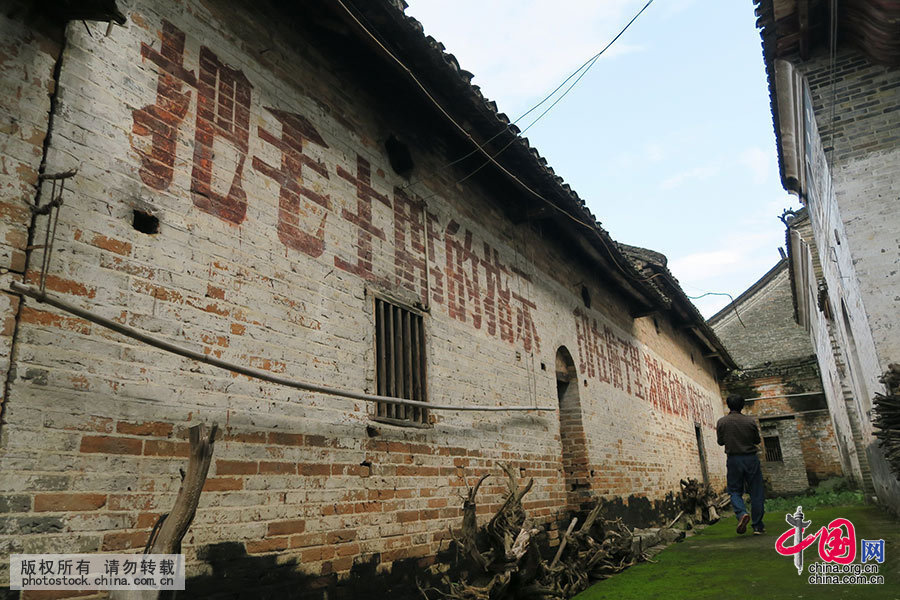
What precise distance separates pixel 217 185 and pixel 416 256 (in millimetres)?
2093

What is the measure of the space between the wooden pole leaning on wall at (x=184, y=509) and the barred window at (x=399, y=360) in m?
1.88

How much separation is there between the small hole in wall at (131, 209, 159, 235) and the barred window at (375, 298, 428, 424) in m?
1.87

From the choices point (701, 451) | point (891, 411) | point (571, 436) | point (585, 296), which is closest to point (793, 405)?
point (701, 451)

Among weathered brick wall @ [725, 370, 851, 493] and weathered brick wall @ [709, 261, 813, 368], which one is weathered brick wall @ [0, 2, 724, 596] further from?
weathered brick wall @ [709, 261, 813, 368]

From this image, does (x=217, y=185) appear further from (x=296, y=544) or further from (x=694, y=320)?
(x=694, y=320)

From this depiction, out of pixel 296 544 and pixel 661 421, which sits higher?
pixel 661 421

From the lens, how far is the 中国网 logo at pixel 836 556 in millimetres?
4172

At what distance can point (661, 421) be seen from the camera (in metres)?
11.6

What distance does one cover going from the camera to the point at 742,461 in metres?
7.04

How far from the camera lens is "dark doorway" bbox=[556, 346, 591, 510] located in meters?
7.52

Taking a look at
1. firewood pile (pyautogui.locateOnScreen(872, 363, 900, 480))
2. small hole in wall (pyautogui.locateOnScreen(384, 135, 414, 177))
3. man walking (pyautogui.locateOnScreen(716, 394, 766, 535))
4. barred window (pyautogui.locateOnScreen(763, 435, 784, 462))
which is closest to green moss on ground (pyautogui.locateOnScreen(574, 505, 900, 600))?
man walking (pyautogui.locateOnScreen(716, 394, 766, 535))

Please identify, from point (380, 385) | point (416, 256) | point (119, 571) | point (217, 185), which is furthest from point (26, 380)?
point (416, 256)

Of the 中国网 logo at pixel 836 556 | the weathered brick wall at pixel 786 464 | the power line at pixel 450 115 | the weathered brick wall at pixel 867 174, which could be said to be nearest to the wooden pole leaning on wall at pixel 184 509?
the power line at pixel 450 115

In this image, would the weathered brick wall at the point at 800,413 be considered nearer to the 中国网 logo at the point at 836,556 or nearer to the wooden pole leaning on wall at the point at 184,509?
the 中国网 logo at the point at 836,556
